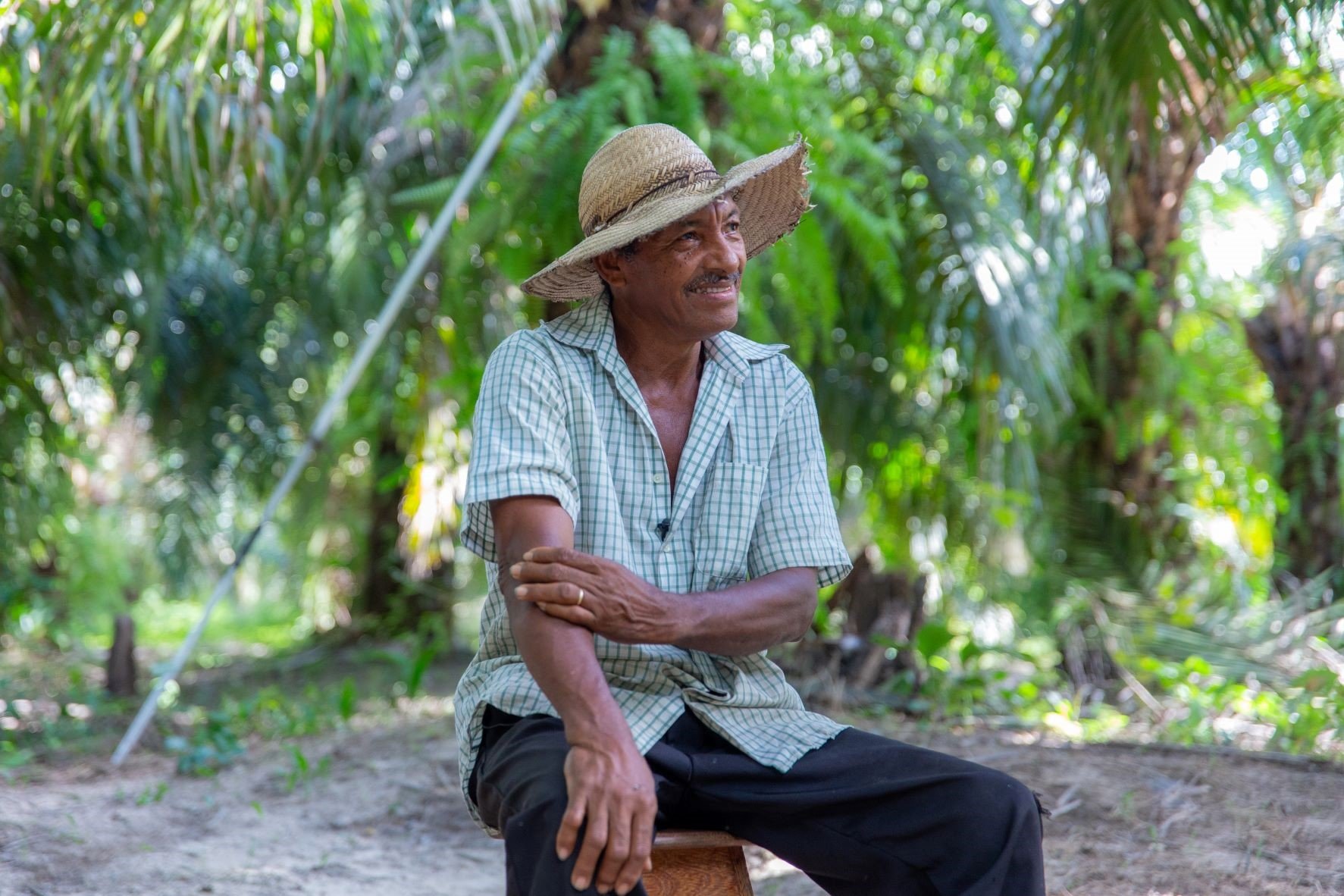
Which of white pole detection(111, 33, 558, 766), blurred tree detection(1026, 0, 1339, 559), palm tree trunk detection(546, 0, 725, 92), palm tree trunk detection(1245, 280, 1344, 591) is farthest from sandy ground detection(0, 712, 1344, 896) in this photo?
palm tree trunk detection(546, 0, 725, 92)

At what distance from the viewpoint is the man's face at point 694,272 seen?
88.7 inches

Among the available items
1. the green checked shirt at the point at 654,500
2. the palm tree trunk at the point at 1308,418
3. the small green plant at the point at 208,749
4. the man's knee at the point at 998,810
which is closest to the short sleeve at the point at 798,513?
the green checked shirt at the point at 654,500

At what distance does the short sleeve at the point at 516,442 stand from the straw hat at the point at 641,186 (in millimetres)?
226

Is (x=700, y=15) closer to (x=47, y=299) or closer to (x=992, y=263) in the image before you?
(x=992, y=263)

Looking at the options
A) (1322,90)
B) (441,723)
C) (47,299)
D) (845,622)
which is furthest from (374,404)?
(1322,90)

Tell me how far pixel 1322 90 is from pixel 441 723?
4448 millimetres

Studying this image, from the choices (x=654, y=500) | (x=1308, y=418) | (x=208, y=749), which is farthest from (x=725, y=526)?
(x=1308, y=418)

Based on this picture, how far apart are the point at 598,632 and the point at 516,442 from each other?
1.11 feet

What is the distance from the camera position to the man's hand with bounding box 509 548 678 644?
75.0 inches

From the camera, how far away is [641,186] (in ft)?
7.47

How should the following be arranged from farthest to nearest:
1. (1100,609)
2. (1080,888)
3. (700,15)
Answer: (1100,609) < (700,15) < (1080,888)

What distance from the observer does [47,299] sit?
18.8ft

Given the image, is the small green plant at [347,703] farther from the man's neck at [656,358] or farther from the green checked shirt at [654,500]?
the man's neck at [656,358]

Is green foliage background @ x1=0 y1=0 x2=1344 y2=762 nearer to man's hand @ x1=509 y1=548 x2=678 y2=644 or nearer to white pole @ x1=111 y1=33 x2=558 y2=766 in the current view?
white pole @ x1=111 y1=33 x2=558 y2=766
